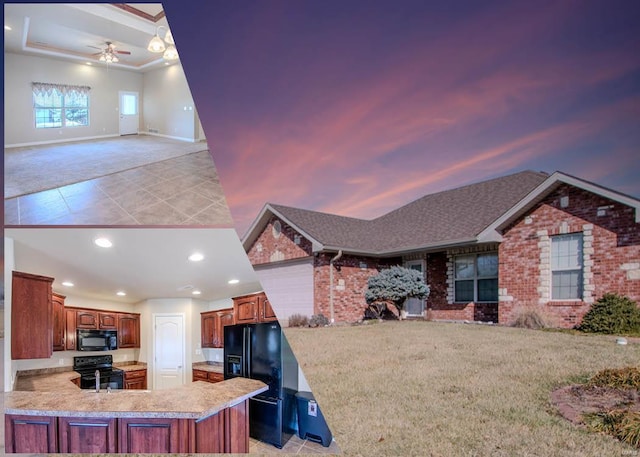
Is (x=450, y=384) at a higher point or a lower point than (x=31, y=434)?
higher

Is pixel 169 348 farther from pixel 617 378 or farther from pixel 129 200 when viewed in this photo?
pixel 617 378

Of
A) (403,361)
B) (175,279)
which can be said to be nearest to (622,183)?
(403,361)

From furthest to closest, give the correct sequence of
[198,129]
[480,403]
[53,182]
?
[480,403] → [198,129] → [53,182]

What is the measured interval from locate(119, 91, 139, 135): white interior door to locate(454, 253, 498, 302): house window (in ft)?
6.15

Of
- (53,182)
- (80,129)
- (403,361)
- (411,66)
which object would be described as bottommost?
(403,361)

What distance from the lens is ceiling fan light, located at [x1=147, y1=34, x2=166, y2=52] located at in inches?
90.3

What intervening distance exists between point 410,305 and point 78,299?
183cm

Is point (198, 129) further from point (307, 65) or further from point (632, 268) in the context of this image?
point (632, 268)

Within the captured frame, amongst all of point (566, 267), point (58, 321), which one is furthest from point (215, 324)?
point (566, 267)

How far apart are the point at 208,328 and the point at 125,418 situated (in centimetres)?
60

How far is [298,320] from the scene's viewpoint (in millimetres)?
2637

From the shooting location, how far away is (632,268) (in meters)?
2.38

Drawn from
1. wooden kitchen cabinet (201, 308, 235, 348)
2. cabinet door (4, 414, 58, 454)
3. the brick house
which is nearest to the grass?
the brick house

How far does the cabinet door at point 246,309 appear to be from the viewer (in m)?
2.39
